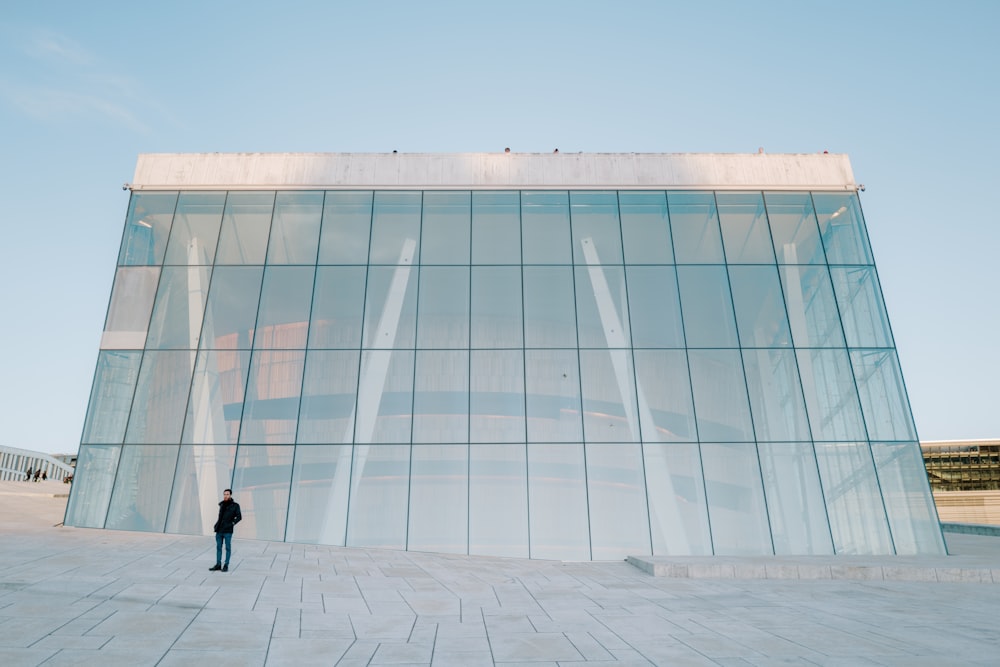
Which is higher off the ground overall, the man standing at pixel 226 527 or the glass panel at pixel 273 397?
the glass panel at pixel 273 397

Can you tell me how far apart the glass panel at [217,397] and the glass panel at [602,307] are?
10.6 metres

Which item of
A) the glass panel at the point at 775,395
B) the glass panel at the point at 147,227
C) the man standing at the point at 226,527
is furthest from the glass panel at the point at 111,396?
the glass panel at the point at 775,395

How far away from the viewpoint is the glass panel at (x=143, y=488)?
1802cm

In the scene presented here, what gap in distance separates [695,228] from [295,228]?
13.8 meters

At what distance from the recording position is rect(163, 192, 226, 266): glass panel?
21.4 m

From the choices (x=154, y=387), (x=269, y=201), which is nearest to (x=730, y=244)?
(x=269, y=201)

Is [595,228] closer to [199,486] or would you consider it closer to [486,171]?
[486,171]

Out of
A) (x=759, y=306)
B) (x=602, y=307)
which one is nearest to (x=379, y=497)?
(x=602, y=307)

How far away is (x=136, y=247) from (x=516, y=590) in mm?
17578

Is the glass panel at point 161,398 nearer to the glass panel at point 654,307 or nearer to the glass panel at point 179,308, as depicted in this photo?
the glass panel at point 179,308

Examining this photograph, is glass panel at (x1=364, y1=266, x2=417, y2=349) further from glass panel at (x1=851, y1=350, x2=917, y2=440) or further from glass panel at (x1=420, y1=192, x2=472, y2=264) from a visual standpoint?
glass panel at (x1=851, y1=350, x2=917, y2=440)

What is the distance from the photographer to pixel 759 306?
2080cm

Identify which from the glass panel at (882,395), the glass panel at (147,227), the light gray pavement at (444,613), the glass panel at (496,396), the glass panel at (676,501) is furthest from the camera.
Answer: the glass panel at (147,227)

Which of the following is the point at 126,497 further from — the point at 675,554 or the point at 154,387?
the point at 675,554
